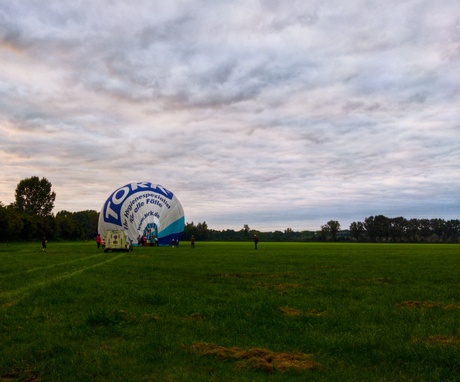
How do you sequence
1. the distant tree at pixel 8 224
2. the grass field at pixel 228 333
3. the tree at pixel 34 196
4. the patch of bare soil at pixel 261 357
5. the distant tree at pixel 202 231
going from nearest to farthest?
the grass field at pixel 228 333 → the patch of bare soil at pixel 261 357 → the distant tree at pixel 8 224 → the tree at pixel 34 196 → the distant tree at pixel 202 231

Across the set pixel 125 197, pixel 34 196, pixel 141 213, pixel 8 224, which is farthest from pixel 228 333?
pixel 34 196

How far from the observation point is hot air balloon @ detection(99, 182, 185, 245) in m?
56.0

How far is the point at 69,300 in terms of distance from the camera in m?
12.8

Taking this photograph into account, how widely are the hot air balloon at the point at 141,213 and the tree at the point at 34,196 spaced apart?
97421 mm

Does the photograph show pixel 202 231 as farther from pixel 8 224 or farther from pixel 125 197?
pixel 125 197

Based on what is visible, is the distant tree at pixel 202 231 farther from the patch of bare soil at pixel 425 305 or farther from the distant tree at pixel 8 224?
the patch of bare soil at pixel 425 305

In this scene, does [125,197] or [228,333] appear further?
[125,197]

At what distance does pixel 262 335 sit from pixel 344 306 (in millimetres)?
4060

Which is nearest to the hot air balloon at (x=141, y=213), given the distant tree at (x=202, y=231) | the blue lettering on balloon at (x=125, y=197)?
the blue lettering on balloon at (x=125, y=197)

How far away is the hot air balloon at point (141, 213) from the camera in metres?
56.0

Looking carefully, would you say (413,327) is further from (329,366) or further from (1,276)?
(1,276)

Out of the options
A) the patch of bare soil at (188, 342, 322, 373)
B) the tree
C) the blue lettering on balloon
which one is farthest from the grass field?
the tree

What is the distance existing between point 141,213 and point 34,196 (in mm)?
102951

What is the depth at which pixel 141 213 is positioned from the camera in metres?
56.7
